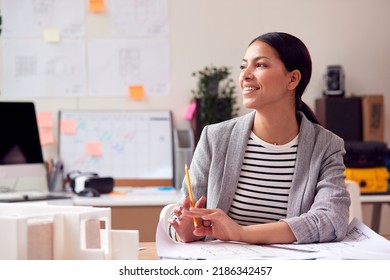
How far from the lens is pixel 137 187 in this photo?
9.87 ft

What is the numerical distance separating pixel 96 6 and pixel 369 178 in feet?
4.81

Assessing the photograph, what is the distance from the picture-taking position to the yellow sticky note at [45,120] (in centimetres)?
300

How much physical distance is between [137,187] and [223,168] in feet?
5.26

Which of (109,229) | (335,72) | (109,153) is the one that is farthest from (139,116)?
(109,229)

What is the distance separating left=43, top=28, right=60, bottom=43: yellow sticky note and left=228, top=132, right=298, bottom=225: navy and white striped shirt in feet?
5.85

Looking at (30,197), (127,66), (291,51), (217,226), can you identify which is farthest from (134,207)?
(217,226)

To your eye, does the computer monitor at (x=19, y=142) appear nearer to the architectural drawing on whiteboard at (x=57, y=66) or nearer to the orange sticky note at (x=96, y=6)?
the architectural drawing on whiteboard at (x=57, y=66)

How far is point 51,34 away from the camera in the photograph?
3.01m

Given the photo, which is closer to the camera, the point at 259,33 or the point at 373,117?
the point at 373,117

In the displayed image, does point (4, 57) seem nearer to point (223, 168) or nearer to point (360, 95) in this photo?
point (360, 95)

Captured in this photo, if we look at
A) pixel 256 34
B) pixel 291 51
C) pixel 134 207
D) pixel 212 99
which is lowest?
pixel 134 207

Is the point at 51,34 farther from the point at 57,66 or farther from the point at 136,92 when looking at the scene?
the point at 136,92

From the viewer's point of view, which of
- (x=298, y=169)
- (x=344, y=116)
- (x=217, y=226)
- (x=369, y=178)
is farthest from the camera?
(x=344, y=116)

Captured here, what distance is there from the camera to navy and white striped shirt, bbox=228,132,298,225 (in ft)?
4.75
